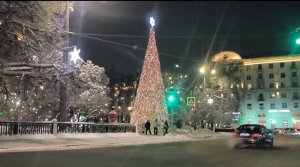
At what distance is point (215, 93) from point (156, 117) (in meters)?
23.5

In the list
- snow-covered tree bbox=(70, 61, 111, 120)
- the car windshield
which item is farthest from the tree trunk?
snow-covered tree bbox=(70, 61, 111, 120)

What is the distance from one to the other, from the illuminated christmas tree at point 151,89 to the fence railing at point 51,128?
4.85 meters

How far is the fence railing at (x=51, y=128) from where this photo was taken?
2266 cm

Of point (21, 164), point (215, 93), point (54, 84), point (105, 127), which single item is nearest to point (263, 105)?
point (215, 93)

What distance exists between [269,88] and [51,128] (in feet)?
284

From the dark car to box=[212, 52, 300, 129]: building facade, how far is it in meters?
73.2

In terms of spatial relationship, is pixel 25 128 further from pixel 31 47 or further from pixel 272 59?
pixel 272 59

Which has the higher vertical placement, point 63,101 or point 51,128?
point 63,101

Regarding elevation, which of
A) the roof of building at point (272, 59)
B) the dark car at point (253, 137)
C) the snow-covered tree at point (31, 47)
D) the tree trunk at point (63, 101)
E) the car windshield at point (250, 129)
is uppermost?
the roof of building at point (272, 59)

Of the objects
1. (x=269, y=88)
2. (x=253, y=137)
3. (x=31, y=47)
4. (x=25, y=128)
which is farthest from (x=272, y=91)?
(x=31, y=47)

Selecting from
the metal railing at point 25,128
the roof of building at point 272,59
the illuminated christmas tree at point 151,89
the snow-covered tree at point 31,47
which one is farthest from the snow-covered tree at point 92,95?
the roof of building at point 272,59

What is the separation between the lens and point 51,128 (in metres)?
25.7

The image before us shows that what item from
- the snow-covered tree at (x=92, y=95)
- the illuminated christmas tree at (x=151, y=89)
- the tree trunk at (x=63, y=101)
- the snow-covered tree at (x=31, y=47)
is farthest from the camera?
the snow-covered tree at (x=92, y=95)

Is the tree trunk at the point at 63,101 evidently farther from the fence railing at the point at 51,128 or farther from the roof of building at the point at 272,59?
the roof of building at the point at 272,59
